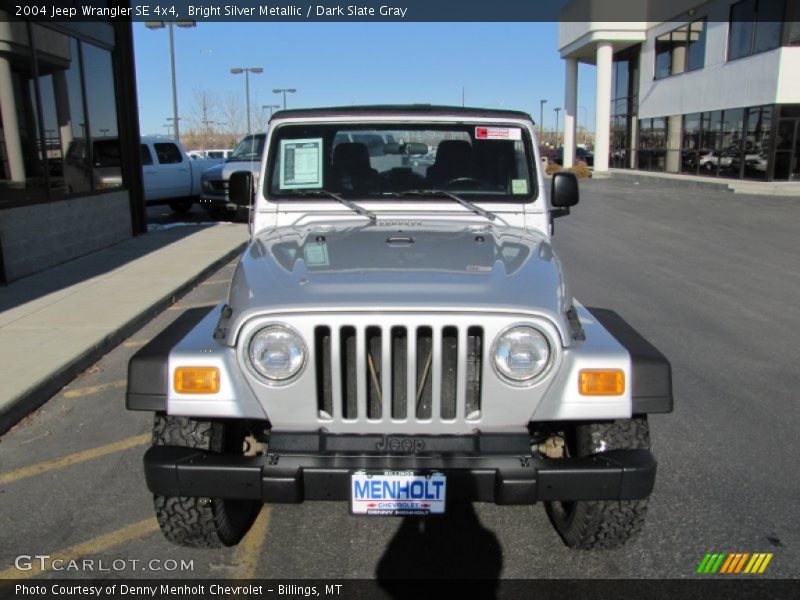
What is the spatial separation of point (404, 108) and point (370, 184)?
0.49 m

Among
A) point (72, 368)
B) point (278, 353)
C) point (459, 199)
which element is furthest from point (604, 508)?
point (72, 368)

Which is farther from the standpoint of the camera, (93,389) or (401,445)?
(93,389)

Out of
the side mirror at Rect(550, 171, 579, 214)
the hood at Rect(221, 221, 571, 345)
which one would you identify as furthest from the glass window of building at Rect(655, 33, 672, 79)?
the hood at Rect(221, 221, 571, 345)

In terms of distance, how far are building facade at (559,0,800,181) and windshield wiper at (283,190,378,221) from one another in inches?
900

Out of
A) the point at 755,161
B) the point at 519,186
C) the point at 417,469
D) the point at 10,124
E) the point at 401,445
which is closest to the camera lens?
the point at 417,469

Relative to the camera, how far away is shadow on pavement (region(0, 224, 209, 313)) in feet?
25.5

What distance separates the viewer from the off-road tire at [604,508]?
2.68 m

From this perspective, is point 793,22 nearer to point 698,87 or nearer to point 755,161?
point 755,161

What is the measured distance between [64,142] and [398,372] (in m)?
9.73

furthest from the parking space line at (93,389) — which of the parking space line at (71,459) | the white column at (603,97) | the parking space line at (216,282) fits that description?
the white column at (603,97)

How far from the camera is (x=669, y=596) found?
9.02ft

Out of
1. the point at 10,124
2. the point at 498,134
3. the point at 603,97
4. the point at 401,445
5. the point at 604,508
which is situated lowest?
the point at 604,508

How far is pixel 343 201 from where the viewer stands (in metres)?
3.88

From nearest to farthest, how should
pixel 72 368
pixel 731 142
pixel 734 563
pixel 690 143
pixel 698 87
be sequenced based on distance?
1. pixel 734 563
2. pixel 72 368
3. pixel 731 142
4. pixel 698 87
5. pixel 690 143
